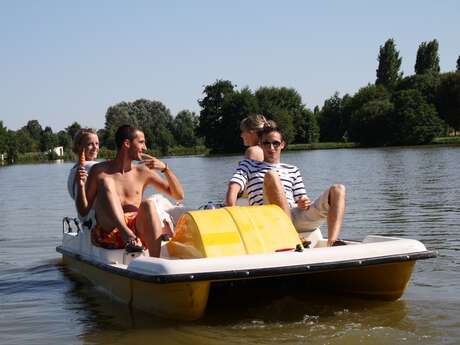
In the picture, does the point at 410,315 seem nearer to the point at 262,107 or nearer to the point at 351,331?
the point at 351,331

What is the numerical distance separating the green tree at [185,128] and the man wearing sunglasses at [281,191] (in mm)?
102978

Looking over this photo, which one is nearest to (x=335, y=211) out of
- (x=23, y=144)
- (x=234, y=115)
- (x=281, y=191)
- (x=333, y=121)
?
(x=281, y=191)

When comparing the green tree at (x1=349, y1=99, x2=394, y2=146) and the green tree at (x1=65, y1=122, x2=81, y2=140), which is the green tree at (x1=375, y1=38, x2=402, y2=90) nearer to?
the green tree at (x1=349, y1=99, x2=394, y2=146)

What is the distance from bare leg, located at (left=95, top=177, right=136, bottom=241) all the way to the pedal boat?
226mm

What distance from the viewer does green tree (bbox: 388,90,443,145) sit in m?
68.2

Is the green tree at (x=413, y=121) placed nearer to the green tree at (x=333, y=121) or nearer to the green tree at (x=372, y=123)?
the green tree at (x=372, y=123)

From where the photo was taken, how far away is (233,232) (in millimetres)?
6137

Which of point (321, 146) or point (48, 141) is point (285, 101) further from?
point (48, 141)

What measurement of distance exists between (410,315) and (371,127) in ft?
223

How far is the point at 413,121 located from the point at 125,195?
6363 cm

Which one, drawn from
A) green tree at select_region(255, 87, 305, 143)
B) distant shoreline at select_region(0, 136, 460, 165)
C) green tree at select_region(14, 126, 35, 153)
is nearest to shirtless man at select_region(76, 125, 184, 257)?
distant shoreline at select_region(0, 136, 460, 165)

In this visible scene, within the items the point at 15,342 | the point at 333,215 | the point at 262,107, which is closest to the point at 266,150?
the point at 333,215

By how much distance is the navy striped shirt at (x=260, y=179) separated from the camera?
23.5 feet

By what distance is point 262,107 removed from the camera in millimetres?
78750
